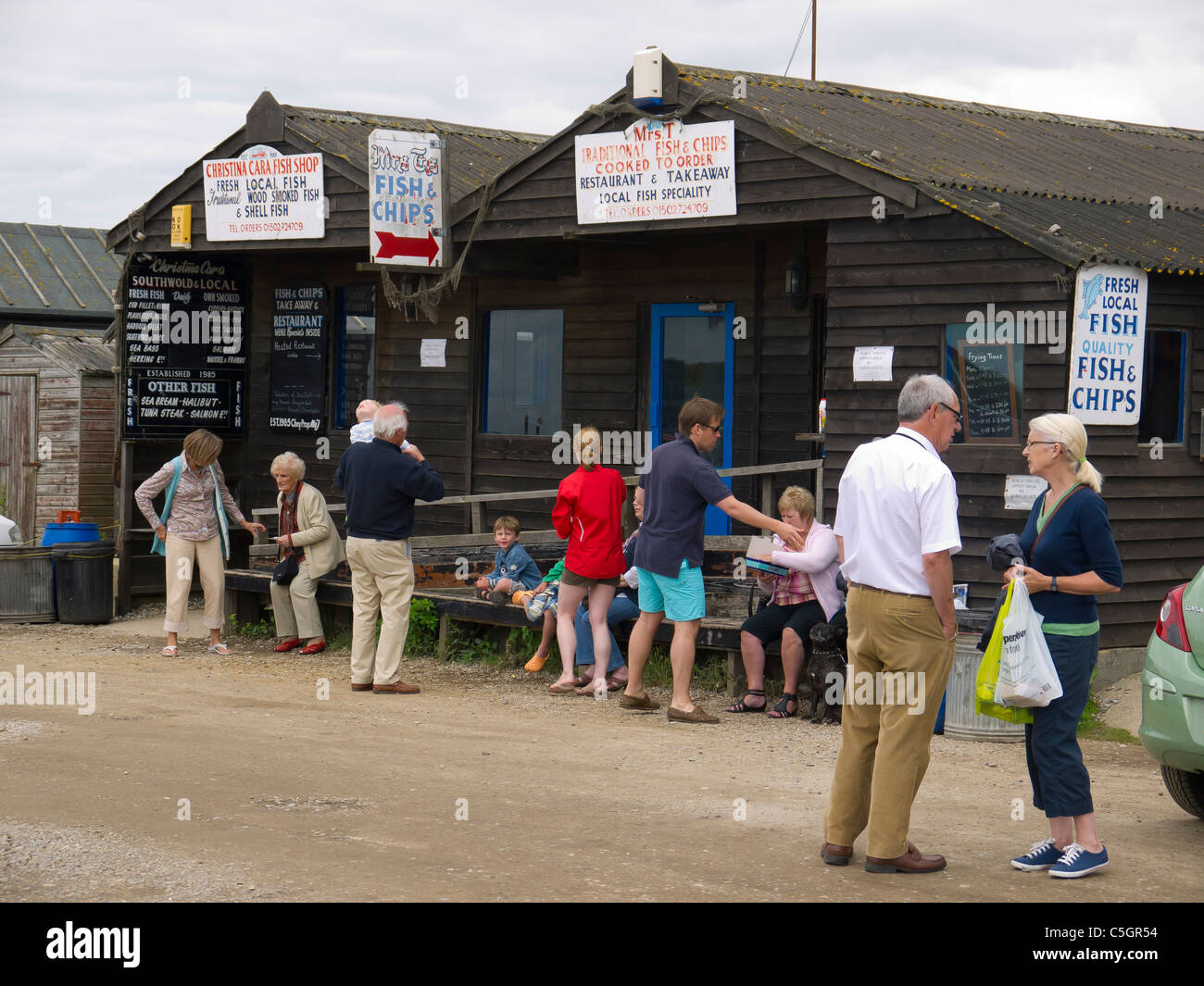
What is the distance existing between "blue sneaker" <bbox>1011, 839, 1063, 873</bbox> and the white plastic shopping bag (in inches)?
23.9

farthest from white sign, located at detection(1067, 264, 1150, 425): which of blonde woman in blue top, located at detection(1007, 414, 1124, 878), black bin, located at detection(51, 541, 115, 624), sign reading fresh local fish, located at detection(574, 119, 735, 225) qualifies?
black bin, located at detection(51, 541, 115, 624)

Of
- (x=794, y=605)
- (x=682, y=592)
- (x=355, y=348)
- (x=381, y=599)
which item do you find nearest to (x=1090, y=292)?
(x=794, y=605)

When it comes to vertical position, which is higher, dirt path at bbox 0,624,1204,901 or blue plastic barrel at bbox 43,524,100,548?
blue plastic barrel at bbox 43,524,100,548

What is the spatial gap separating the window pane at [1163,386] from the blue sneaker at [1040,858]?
503 centimetres

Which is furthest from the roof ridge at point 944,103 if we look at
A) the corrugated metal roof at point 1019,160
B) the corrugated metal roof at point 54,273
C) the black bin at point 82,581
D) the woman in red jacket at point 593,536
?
the corrugated metal roof at point 54,273

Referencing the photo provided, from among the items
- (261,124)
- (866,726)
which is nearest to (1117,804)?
(866,726)

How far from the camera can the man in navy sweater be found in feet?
32.7

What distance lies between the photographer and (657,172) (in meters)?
11.3

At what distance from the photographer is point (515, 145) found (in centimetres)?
1641

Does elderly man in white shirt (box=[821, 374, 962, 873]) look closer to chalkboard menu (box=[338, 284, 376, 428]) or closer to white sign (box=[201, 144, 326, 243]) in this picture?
white sign (box=[201, 144, 326, 243])

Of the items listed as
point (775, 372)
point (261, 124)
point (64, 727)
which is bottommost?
point (64, 727)

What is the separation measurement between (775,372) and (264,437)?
19.8 ft

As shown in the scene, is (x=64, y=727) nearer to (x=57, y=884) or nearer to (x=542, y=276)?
(x=57, y=884)

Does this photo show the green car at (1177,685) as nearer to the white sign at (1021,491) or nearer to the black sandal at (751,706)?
the white sign at (1021,491)
